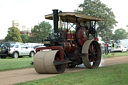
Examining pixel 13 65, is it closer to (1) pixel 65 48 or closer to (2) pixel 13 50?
(1) pixel 65 48

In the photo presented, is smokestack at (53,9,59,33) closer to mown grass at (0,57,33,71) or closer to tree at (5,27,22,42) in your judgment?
mown grass at (0,57,33,71)

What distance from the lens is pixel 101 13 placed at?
53781mm

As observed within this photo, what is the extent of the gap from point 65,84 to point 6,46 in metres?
16.6

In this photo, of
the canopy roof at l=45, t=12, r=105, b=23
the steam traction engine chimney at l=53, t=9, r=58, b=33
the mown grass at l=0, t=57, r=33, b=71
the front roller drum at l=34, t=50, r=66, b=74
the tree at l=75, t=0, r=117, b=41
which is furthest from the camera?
the tree at l=75, t=0, r=117, b=41

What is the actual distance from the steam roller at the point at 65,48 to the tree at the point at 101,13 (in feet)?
135

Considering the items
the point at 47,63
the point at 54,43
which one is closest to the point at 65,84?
the point at 47,63

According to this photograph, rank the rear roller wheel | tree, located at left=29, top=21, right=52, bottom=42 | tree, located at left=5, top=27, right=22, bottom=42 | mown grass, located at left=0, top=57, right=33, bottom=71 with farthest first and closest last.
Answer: tree, located at left=29, top=21, right=52, bottom=42 → tree, located at left=5, top=27, right=22, bottom=42 → mown grass, located at left=0, top=57, right=33, bottom=71 → the rear roller wheel

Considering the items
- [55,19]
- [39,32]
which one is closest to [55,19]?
[55,19]

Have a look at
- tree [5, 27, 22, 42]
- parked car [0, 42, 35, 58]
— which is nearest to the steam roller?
parked car [0, 42, 35, 58]

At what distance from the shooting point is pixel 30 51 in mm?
23969

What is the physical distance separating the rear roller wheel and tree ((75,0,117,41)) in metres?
41.3

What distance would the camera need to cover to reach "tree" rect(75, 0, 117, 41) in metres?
53.1

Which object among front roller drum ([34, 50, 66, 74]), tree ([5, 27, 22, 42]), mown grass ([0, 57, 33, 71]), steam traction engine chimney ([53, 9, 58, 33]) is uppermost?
tree ([5, 27, 22, 42])

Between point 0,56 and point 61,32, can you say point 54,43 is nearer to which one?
point 61,32
